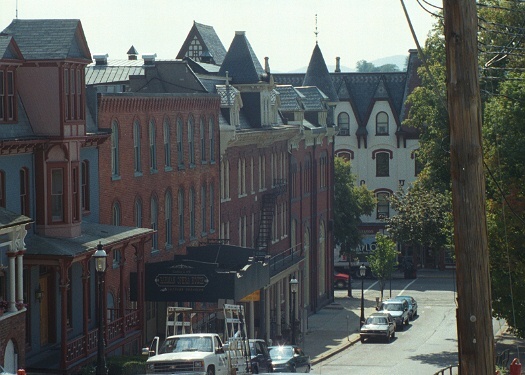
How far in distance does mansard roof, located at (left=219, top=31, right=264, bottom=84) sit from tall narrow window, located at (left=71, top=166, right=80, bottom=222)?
1004 inches

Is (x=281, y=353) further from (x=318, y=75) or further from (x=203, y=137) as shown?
(x=318, y=75)

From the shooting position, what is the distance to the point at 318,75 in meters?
85.2

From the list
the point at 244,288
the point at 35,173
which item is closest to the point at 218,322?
the point at 244,288

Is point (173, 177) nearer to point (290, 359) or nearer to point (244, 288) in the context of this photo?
point (244, 288)

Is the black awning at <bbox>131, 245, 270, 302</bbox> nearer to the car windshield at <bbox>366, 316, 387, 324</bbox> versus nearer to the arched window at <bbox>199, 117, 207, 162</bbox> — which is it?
the arched window at <bbox>199, 117, 207, 162</bbox>

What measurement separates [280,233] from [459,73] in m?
55.5

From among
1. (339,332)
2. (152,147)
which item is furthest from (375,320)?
(152,147)

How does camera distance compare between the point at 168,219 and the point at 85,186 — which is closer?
the point at 85,186

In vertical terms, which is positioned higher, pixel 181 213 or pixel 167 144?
pixel 167 144

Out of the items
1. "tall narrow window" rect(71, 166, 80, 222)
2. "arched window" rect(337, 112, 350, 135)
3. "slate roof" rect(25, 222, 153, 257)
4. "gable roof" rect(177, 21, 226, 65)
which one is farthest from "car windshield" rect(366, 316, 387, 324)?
"arched window" rect(337, 112, 350, 135)

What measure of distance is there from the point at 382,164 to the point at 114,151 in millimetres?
61835

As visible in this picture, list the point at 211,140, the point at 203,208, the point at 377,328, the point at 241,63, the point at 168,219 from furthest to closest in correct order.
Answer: the point at 241,63, the point at 377,328, the point at 211,140, the point at 203,208, the point at 168,219

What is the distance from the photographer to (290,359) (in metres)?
39.1

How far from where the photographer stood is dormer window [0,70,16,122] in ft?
107
